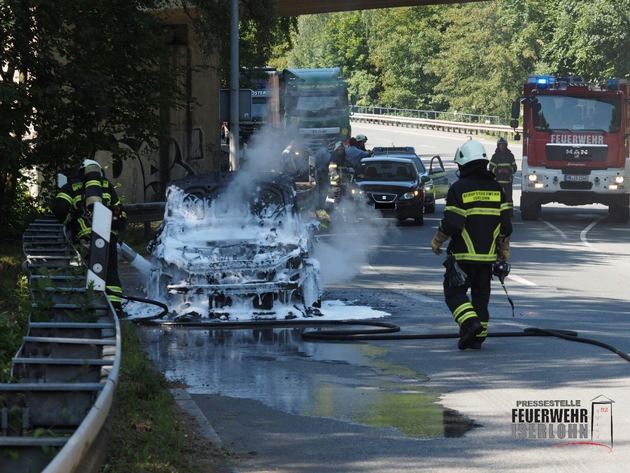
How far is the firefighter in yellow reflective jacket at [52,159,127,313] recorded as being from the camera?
492 inches

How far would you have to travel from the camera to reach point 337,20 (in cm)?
10825

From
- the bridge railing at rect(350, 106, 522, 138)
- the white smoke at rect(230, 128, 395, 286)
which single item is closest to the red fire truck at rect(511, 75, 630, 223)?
the white smoke at rect(230, 128, 395, 286)

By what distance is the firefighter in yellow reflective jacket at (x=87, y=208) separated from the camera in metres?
12.5

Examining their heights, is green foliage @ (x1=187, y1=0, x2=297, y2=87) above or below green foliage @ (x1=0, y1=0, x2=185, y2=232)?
above

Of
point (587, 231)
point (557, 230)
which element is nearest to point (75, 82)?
point (557, 230)

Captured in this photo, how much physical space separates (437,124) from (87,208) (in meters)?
71.5

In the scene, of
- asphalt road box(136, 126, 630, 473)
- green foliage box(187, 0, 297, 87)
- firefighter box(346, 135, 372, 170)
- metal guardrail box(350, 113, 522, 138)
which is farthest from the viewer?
metal guardrail box(350, 113, 522, 138)

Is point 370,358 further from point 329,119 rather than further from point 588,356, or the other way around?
point 329,119

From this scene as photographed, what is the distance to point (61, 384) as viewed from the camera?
234 inches

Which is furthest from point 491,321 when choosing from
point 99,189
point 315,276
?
point 99,189

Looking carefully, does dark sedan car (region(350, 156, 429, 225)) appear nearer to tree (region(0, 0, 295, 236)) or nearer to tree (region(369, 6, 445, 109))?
tree (region(0, 0, 295, 236))

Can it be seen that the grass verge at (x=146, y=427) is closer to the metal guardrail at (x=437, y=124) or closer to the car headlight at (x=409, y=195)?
the car headlight at (x=409, y=195)

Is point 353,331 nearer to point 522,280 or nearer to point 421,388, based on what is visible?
point 421,388

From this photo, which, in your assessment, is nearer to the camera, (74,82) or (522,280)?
(522,280)
